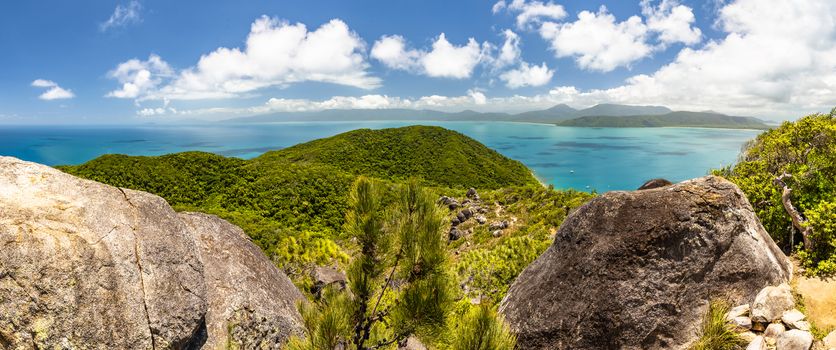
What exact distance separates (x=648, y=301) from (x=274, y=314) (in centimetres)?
812

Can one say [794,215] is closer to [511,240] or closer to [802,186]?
[802,186]

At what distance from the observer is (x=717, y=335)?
6.77 metres

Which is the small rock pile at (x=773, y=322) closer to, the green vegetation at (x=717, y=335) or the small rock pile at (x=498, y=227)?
the green vegetation at (x=717, y=335)

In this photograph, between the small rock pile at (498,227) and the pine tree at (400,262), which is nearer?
the pine tree at (400,262)

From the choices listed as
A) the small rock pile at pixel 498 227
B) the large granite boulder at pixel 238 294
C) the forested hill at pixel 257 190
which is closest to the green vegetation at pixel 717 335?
the large granite boulder at pixel 238 294

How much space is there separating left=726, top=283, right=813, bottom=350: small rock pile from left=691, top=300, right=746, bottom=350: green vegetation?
170 millimetres

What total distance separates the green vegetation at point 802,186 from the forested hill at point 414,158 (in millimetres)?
54897

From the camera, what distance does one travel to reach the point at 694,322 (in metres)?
7.47

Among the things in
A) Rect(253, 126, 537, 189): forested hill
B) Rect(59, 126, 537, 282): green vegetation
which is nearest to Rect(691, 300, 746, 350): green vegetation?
Rect(59, 126, 537, 282): green vegetation

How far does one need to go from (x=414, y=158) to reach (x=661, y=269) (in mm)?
70280

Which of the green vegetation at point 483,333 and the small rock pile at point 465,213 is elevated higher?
the green vegetation at point 483,333

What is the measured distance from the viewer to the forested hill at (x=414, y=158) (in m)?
71.3

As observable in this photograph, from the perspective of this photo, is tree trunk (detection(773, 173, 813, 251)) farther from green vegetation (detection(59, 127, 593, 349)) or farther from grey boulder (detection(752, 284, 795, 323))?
green vegetation (detection(59, 127, 593, 349))

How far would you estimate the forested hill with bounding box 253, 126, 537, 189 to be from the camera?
234ft
